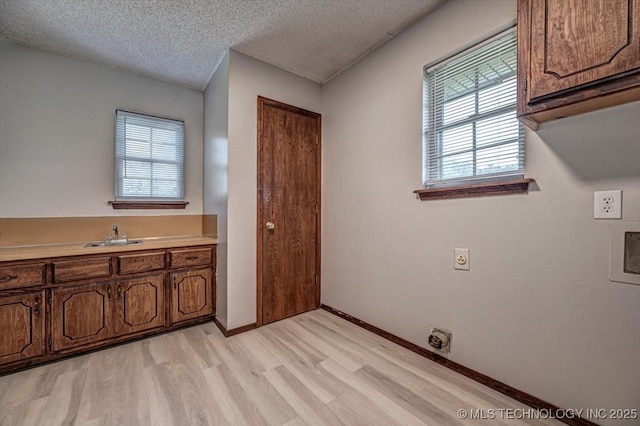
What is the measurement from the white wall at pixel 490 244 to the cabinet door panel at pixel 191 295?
1.38m

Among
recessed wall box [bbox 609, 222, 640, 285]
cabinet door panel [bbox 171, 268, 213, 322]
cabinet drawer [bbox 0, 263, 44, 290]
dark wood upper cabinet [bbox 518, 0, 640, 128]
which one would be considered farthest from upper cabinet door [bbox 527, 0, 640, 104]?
cabinet drawer [bbox 0, 263, 44, 290]

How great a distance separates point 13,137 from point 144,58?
1.29 meters

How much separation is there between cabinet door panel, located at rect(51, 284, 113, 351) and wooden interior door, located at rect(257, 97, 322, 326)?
4.09ft

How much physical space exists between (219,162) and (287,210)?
2.70 ft

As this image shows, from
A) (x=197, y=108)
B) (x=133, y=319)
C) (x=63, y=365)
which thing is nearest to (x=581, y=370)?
(x=133, y=319)

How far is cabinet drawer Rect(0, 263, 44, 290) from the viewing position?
1855 millimetres

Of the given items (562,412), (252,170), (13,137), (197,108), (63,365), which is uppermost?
(197,108)

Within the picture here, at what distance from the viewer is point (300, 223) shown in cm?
291

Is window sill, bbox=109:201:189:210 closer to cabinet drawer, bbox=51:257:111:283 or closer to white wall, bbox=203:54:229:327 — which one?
white wall, bbox=203:54:229:327

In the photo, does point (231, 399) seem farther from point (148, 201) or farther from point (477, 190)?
point (148, 201)

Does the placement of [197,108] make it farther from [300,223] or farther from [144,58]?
[300,223]

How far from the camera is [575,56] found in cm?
114

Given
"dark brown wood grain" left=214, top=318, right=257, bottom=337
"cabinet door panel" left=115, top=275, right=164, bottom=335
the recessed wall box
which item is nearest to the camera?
the recessed wall box

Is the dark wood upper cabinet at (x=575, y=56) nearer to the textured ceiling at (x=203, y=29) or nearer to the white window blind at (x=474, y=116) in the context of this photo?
the white window blind at (x=474, y=116)
